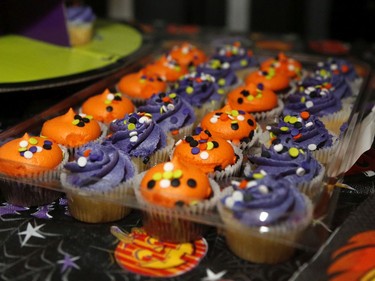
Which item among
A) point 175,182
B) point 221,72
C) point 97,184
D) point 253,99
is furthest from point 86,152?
point 221,72

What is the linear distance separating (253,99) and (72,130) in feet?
3.10

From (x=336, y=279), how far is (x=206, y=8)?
4.14 metres

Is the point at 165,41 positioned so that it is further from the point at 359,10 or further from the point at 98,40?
the point at 359,10

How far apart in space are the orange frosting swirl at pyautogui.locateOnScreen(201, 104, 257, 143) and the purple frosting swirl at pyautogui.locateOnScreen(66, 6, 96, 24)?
4.72 feet

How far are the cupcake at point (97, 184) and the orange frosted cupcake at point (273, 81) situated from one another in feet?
4.12

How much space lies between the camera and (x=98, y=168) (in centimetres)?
210

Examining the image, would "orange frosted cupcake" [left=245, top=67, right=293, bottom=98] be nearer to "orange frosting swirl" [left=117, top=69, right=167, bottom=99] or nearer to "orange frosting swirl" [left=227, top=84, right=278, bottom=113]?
"orange frosting swirl" [left=227, top=84, right=278, bottom=113]

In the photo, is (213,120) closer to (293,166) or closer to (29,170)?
(293,166)

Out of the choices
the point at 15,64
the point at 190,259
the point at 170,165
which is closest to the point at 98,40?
the point at 15,64

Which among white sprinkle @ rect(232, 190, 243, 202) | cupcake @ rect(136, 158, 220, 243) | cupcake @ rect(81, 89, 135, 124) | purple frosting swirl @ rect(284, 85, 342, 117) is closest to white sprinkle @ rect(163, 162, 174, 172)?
cupcake @ rect(136, 158, 220, 243)

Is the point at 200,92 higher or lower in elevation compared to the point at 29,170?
lower

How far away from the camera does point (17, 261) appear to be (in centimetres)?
187

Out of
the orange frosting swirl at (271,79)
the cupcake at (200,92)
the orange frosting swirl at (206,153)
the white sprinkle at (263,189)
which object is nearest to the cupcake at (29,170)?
the orange frosting swirl at (206,153)

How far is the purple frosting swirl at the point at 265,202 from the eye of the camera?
5.91ft
